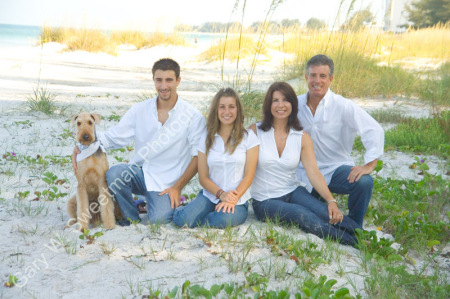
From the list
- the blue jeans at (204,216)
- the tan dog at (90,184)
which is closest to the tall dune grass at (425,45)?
the blue jeans at (204,216)

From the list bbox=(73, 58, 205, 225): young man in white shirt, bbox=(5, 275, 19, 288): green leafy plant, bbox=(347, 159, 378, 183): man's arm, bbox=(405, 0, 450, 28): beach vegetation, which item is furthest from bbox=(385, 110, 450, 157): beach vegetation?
bbox=(405, 0, 450, 28): beach vegetation

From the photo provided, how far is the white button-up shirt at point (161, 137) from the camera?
4.41m

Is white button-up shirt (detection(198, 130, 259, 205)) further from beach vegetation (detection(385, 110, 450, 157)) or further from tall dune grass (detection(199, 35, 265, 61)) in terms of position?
tall dune grass (detection(199, 35, 265, 61))

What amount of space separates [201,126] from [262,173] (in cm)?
79

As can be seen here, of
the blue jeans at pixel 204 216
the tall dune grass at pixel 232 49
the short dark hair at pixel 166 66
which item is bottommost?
the blue jeans at pixel 204 216

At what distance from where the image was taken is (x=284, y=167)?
4227mm

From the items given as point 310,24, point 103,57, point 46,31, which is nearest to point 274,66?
point 310,24

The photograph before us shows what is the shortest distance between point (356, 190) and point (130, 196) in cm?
223

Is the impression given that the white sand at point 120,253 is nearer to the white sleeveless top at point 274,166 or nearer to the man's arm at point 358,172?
the white sleeveless top at point 274,166

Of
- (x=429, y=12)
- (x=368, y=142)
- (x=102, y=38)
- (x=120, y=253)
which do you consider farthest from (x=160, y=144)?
(x=429, y=12)

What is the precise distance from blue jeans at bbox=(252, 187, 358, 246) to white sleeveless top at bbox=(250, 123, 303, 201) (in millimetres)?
82

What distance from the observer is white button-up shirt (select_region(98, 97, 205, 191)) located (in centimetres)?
441

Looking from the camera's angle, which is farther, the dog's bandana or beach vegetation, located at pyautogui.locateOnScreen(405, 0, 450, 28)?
beach vegetation, located at pyautogui.locateOnScreen(405, 0, 450, 28)

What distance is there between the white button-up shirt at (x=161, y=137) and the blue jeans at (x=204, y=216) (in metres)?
0.44
